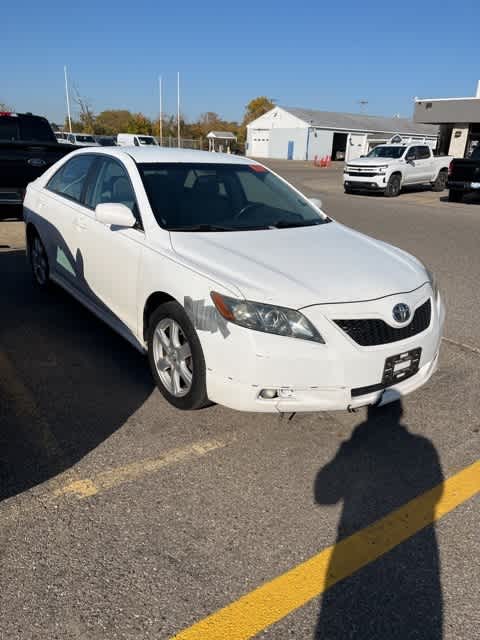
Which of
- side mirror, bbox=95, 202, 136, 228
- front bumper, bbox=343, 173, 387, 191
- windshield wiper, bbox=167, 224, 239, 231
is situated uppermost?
side mirror, bbox=95, 202, 136, 228

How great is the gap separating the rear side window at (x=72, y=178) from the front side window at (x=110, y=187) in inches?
9.0

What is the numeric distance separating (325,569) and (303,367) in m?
0.96

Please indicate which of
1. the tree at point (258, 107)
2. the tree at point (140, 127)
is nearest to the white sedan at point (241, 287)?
the tree at point (140, 127)

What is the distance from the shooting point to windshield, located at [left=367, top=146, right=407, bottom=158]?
1962 cm

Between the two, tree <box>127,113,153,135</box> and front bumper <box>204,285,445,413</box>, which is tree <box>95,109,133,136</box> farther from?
front bumper <box>204,285,445,413</box>

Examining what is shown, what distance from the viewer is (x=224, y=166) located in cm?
451

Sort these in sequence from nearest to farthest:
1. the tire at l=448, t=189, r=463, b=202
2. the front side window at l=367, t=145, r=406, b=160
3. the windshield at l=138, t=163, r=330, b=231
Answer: the windshield at l=138, t=163, r=330, b=231, the tire at l=448, t=189, r=463, b=202, the front side window at l=367, t=145, r=406, b=160

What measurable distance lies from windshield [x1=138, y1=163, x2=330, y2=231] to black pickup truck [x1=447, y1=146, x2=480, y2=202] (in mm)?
13707

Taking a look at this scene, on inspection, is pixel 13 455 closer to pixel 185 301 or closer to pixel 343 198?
pixel 185 301

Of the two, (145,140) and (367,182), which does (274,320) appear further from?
(145,140)

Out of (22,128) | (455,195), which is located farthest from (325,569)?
(455,195)

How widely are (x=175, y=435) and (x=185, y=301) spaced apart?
0.82 meters

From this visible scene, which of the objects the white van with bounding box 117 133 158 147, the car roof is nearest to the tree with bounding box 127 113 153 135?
the white van with bounding box 117 133 158 147

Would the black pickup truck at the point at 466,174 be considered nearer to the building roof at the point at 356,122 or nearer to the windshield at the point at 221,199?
the windshield at the point at 221,199
